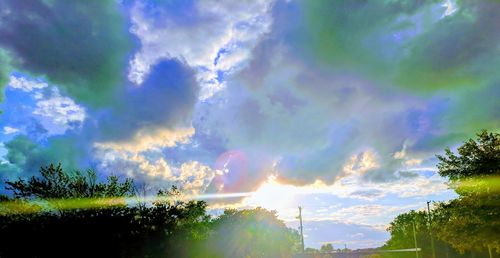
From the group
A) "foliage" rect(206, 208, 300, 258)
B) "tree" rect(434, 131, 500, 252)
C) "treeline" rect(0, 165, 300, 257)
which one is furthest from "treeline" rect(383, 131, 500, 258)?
"foliage" rect(206, 208, 300, 258)

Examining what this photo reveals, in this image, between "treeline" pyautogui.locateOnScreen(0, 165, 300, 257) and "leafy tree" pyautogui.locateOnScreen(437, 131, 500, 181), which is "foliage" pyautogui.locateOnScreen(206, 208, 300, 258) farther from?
"leafy tree" pyautogui.locateOnScreen(437, 131, 500, 181)

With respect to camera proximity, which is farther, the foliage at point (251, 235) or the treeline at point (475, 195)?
the foliage at point (251, 235)

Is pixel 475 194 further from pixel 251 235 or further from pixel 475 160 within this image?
pixel 251 235

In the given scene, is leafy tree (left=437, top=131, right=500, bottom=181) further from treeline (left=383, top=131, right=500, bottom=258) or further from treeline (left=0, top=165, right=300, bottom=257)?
treeline (left=0, top=165, right=300, bottom=257)

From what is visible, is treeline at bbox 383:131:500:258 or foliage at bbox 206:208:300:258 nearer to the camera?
treeline at bbox 383:131:500:258

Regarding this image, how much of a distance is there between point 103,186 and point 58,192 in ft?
14.4

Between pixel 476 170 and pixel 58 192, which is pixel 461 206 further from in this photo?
pixel 58 192

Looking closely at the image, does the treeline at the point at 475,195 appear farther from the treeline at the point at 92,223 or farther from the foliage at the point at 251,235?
the foliage at the point at 251,235

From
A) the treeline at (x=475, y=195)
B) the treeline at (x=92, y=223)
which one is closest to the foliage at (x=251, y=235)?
the treeline at (x=92, y=223)

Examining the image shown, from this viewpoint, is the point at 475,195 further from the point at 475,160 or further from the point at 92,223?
the point at 92,223

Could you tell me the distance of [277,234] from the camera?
8669 centimetres

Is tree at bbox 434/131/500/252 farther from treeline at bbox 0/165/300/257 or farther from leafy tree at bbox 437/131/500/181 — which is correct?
treeline at bbox 0/165/300/257

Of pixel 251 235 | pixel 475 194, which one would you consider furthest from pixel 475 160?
pixel 251 235

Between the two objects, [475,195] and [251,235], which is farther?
[251,235]
